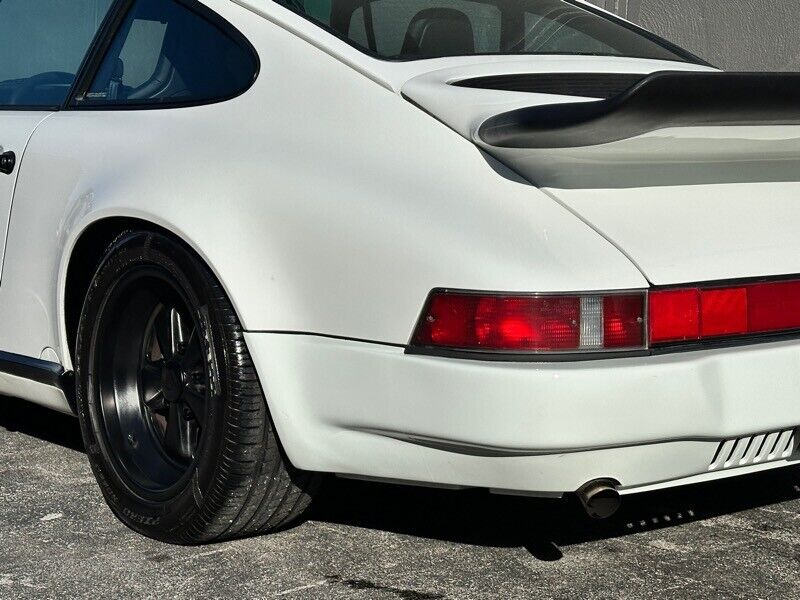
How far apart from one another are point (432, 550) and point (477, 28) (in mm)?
1323

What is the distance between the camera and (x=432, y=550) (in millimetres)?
3117

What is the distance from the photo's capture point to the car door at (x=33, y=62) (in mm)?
3611

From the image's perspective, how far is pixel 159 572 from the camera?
9.79 ft

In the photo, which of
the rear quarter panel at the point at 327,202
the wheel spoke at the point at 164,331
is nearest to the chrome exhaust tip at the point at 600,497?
the rear quarter panel at the point at 327,202

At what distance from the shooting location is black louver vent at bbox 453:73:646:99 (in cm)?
283

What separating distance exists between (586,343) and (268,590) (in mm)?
901

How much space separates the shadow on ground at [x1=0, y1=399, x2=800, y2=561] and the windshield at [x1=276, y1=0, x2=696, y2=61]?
45.7 inches

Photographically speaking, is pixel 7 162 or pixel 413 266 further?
pixel 7 162

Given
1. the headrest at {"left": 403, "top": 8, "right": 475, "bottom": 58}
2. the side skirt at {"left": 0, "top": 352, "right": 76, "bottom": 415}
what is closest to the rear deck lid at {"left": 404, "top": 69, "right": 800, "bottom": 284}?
the headrest at {"left": 403, "top": 8, "right": 475, "bottom": 58}

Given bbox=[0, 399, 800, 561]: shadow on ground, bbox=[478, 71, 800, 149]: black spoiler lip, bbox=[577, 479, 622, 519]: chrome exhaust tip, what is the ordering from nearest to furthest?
1. bbox=[478, 71, 800, 149]: black spoiler lip
2. bbox=[577, 479, 622, 519]: chrome exhaust tip
3. bbox=[0, 399, 800, 561]: shadow on ground

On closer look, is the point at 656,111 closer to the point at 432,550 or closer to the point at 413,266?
the point at 413,266

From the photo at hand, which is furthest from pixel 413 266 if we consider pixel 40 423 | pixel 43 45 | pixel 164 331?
pixel 40 423

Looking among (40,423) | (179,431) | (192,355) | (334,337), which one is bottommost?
(40,423)

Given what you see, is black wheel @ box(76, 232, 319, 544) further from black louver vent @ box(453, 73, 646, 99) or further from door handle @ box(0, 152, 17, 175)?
black louver vent @ box(453, 73, 646, 99)
